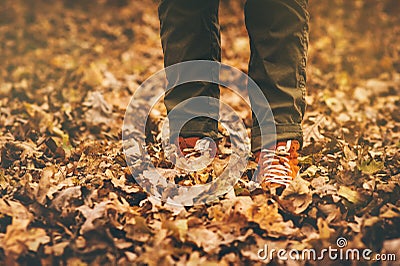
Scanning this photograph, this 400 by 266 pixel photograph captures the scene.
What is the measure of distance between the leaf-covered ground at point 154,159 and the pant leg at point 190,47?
1.01 ft

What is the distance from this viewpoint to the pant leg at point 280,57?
83.6 inches

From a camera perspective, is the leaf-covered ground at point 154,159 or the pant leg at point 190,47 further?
the pant leg at point 190,47

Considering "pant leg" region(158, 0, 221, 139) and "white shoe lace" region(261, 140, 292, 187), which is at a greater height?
"pant leg" region(158, 0, 221, 139)

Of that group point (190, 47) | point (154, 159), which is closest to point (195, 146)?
point (154, 159)

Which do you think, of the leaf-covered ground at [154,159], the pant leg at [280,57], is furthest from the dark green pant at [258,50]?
the leaf-covered ground at [154,159]

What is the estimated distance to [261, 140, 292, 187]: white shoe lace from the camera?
2.10 metres

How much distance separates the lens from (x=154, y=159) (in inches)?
97.8

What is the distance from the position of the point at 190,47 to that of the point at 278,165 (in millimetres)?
608
